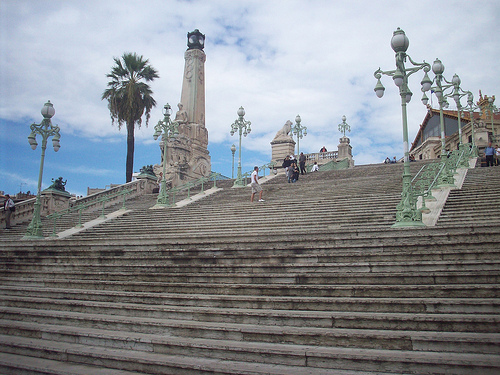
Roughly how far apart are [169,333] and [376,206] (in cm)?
820

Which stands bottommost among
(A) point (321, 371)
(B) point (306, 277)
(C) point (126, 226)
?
(A) point (321, 371)

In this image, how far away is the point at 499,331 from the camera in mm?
5223

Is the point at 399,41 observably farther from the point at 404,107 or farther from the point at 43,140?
the point at 43,140

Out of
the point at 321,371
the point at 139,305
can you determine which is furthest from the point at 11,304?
the point at 321,371

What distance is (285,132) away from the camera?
125ft

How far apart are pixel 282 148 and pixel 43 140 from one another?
81.8 feet

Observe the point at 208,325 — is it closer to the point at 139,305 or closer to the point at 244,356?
the point at 244,356

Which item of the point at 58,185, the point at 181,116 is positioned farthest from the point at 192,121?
the point at 58,185

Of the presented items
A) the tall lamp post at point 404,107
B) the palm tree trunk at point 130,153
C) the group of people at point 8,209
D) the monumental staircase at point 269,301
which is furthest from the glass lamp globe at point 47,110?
the palm tree trunk at point 130,153

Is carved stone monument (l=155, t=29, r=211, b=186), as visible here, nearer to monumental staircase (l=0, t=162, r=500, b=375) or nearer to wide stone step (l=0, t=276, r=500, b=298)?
monumental staircase (l=0, t=162, r=500, b=375)

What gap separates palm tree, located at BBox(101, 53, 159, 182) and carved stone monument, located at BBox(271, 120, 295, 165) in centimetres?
1190

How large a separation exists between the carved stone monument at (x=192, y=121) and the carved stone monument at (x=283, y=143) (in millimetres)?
7811

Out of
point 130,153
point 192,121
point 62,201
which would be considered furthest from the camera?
point 192,121

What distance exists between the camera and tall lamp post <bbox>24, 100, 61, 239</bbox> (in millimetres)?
14656
